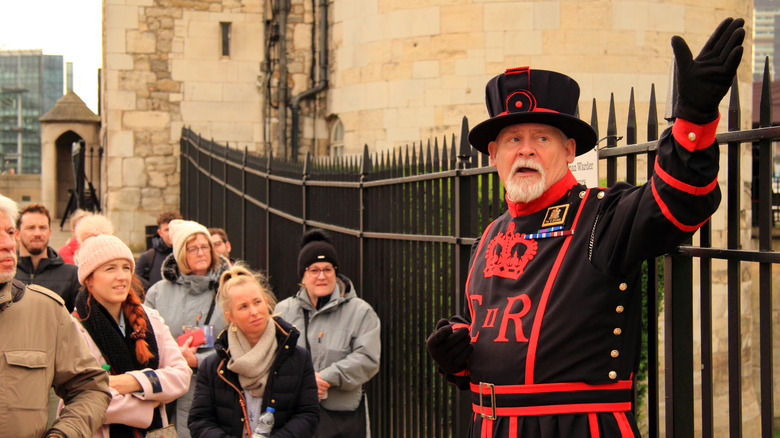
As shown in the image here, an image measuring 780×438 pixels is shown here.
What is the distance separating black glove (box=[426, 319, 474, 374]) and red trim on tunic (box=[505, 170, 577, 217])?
1.34ft

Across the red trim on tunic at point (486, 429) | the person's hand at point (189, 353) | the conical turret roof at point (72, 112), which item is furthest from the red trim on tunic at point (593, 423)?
the conical turret roof at point (72, 112)

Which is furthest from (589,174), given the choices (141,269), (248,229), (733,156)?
(248,229)

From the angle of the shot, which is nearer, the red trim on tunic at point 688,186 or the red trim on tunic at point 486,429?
the red trim on tunic at point 688,186

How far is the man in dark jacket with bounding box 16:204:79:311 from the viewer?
532 cm

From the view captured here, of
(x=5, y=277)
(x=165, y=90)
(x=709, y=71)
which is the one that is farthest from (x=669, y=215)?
(x=165, y=90)

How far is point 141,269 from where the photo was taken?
7016mm

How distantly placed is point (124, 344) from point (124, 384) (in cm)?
20

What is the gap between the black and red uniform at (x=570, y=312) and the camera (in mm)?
2248

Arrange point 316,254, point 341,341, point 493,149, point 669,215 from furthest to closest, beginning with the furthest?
1. point 316,254
2. point 341,341
3. point 493,149
4. point 669,215

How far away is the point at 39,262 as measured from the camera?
5.43 metres

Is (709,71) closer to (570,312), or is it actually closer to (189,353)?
(570,312)

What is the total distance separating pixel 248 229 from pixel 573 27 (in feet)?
14.3

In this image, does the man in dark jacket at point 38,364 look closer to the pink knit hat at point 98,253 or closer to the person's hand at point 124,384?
the person's hand at point 124,384

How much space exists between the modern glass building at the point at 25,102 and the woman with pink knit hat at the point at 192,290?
4239 cm
